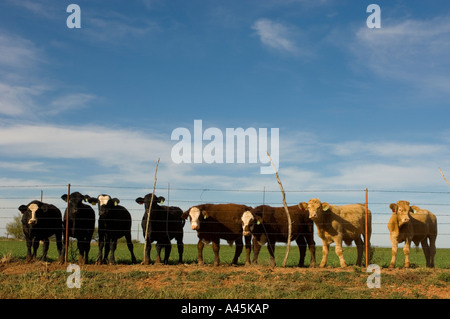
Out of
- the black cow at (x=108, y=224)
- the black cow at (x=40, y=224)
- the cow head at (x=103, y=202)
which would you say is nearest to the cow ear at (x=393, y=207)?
the black cow at (x=108, y=224)

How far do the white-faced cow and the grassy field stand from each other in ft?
5.66

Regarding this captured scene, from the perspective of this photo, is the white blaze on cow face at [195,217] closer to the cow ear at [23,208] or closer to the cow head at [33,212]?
the cow head at [33,212]

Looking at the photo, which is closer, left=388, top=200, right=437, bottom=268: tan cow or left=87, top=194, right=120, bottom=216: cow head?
left=87, top=194, right=120, bottom=216: cow head

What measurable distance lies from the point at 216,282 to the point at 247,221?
382cm

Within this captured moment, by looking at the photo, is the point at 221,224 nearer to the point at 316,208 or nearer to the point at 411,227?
the point at 316,208

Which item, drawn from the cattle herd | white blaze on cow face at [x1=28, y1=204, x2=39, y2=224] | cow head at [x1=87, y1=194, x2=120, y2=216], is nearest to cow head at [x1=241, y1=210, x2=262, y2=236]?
the cattle herd

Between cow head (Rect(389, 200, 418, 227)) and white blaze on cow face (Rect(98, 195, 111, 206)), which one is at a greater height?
white blaze on cow face (Rect(98, 195, 111, 206))

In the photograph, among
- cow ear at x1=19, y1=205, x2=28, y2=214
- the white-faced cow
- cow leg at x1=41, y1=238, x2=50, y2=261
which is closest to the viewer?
the white-faced cow

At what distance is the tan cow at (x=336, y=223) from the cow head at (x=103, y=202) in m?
6.83

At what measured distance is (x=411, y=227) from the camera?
58.5ft

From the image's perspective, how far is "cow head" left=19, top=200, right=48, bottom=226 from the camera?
1728 centimetres

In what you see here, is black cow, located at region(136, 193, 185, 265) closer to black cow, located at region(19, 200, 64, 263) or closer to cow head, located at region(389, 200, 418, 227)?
black cow, located at region(19, 200, 64, 263)
